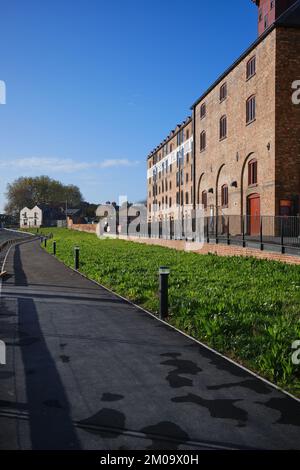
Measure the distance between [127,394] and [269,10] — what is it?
1278 inches

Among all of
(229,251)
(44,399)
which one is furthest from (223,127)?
(44,399)

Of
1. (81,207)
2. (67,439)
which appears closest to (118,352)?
(67,439)

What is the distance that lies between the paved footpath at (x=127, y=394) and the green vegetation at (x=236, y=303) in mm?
392

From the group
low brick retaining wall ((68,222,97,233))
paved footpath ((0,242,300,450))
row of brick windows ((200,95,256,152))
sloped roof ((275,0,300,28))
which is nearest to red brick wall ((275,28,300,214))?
sloped roof ((275,0,300,28))

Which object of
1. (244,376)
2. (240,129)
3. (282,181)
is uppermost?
(240,129)

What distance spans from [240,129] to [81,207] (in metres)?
130

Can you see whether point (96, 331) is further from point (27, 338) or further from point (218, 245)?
point (218, 245)

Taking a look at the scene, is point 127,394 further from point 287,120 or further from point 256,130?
point 256,130

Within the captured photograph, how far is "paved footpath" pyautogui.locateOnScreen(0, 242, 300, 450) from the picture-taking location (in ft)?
12.5

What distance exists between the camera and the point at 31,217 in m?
133

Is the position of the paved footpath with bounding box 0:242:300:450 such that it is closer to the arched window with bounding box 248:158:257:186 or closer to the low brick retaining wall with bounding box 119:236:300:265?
the low brick retaining wall with bounding box 119:236:300:265

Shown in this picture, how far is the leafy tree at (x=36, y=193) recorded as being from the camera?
137 meters

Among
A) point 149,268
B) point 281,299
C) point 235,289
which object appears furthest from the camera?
point 149,268

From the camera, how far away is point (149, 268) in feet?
52.9
